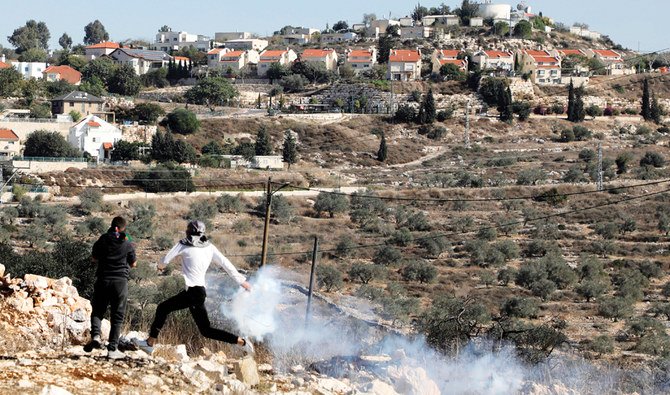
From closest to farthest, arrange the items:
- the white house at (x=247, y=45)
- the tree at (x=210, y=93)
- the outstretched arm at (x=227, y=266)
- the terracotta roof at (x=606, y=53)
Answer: the outstretched arm at (x=227, y=266) < the tree at (x=210, y=93) < the terracotta roof at (x=606, y=53) < the white house at (x=247, y=45)

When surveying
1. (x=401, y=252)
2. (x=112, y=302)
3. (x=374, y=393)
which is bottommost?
(x=401, y=252)

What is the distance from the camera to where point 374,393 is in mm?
11422

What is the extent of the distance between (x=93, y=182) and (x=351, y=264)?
21546 mm

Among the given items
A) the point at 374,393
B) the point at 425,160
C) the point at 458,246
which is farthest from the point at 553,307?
the point at 425,160

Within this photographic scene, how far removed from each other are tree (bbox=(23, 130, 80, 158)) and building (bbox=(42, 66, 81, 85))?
101 ft

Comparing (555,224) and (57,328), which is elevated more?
(57,328)

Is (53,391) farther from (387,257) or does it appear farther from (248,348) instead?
(387,257)

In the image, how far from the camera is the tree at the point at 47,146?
6538 cm

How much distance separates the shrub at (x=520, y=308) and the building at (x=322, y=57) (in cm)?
7293

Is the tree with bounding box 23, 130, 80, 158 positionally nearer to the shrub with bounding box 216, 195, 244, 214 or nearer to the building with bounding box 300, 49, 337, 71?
the shrub with bounding box 216, 195, 244, 214

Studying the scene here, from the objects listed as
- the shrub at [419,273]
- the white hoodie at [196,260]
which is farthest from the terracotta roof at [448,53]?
the white hoodie at [196,260]

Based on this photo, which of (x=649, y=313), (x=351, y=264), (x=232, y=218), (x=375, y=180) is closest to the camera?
(x=649, y=313)

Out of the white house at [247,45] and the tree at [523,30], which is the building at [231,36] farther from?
the tree at [523,30]

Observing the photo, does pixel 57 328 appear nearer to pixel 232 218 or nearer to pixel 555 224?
pixel 232 218
